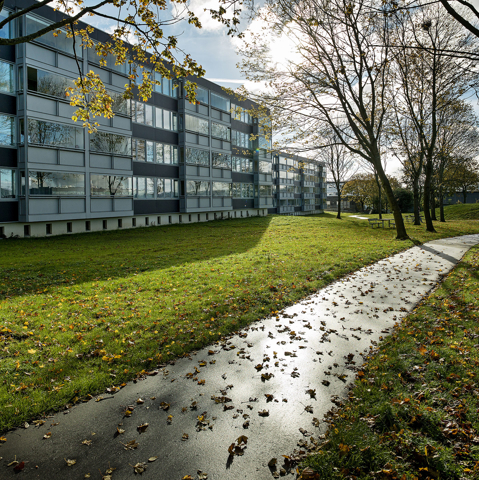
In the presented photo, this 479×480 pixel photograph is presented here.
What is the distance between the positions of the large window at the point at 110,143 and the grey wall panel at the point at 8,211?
5697mm

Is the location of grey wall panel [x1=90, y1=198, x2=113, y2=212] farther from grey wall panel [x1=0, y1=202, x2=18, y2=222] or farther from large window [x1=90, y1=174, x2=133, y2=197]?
grey wall panel [x1=0, y1=202, x2=18, y2=222]

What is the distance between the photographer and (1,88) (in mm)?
17469

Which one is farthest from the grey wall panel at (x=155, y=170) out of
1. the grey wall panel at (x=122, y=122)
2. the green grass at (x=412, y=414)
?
the green grass at (x=412, y=414)

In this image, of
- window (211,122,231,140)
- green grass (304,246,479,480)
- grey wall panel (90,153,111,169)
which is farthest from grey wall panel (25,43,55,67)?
green grass (304,246,479,480)

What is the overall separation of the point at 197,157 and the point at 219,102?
291 inches

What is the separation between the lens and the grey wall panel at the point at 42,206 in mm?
17734

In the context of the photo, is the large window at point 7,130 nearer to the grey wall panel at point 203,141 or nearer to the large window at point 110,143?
the large window at point 110,143

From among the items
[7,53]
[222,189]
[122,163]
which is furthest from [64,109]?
[222,189]

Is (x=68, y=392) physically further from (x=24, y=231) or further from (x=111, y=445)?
(x=24, y=231)

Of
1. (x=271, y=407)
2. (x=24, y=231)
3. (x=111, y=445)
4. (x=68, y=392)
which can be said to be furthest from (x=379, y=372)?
(x=24, y=231)

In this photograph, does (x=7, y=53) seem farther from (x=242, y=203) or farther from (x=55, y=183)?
(x=242, y=203)

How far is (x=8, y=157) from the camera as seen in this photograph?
17.6 m

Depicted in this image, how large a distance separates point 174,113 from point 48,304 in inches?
944

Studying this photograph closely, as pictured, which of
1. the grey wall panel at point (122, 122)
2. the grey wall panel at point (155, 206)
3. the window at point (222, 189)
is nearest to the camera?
the grey wall panel at point (122, 122)
